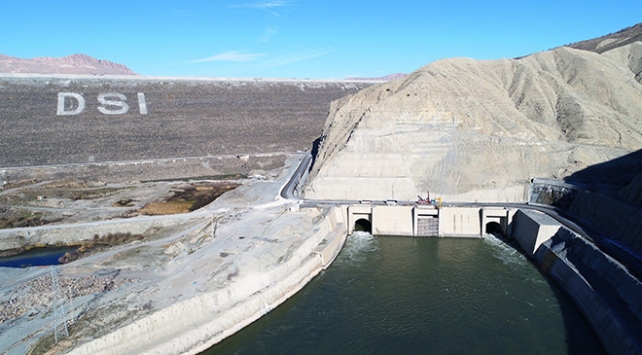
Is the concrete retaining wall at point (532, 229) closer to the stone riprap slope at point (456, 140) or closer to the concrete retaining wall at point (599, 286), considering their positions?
the concrete retaining wall at point (599, 286)

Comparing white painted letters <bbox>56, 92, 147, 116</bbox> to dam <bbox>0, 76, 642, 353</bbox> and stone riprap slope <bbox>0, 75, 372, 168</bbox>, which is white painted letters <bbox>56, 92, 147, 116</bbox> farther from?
dam <bbox>0, 76, 642, 353</bbox>

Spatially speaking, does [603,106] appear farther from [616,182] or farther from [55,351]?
[55,351]

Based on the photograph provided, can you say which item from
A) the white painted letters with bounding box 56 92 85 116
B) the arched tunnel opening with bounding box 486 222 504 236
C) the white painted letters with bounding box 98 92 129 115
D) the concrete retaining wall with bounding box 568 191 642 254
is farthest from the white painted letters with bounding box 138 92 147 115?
the concrete retaining wall with bounding box 568 191 642 254

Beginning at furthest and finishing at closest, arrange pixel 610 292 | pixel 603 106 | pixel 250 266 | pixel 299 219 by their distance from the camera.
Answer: pixel 603 106 < pixel 299 219 < pixel 250 266 < pixel 610 292

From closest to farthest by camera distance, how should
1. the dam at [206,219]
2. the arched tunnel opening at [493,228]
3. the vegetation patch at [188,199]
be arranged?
A: the dam at [206,219] → the arched tunnel opening at [493,228] → the vegetation patch at [188,199]

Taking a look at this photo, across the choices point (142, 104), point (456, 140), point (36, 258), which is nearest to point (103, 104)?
point (142, 104)

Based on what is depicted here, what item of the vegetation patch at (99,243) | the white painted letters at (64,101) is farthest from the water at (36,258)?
the white painted letters at (64,101)

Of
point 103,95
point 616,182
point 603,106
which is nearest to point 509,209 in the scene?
point 616,182
